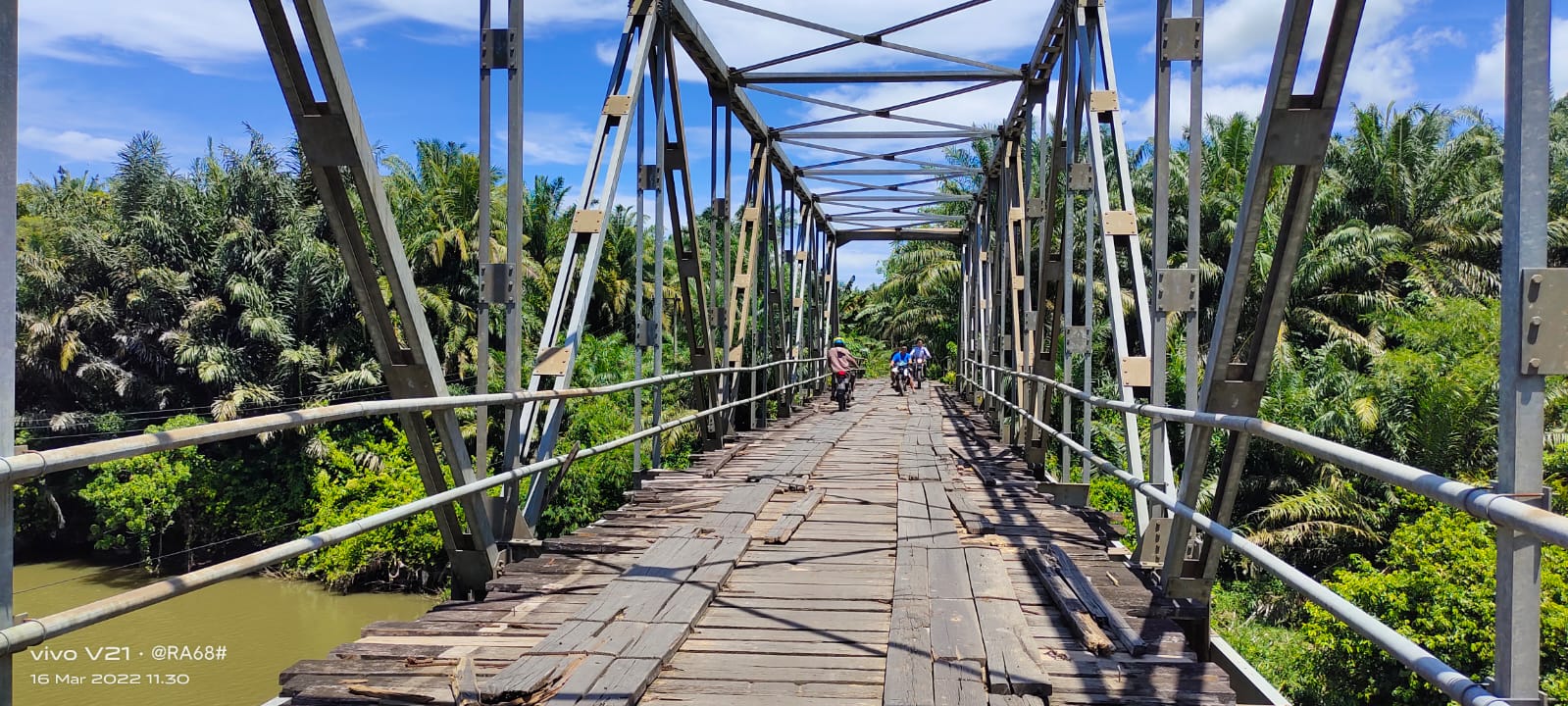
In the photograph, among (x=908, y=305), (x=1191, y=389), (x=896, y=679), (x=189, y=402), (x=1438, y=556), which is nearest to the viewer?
(x=896, y=679)

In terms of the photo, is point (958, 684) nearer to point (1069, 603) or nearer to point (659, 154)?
point (1069, 603)

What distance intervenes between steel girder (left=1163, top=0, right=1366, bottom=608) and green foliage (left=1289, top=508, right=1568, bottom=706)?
480 inches

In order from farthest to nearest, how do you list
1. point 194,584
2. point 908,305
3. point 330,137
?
point 908,305 → point 330,137 → point 194,584

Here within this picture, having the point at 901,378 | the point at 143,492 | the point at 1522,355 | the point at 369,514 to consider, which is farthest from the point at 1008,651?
the point at 143,492

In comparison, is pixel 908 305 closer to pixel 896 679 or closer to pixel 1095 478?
pixel 1095 478

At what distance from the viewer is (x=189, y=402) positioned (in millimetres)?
30156

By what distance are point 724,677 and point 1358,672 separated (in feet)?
54.4

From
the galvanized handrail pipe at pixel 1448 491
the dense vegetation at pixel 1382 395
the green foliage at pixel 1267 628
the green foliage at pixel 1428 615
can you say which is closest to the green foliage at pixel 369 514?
the dense vegetation at pixel 1382 395

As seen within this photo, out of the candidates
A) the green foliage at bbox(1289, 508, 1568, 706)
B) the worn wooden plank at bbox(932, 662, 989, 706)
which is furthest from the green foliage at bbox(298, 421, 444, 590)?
the worn wooden plank at bbox(932, 662, 989, 706)

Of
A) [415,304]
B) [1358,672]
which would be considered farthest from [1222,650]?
[1358,672]

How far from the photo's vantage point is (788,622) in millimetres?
4414

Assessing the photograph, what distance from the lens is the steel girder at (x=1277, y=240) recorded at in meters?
3.73

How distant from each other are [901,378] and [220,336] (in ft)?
58.2

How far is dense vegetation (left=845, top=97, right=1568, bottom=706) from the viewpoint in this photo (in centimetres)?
1658
